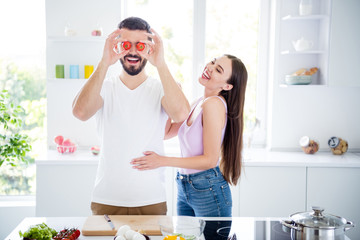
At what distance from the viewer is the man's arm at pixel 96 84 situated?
1.72 meters

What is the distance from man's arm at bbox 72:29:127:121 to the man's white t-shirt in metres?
0.09

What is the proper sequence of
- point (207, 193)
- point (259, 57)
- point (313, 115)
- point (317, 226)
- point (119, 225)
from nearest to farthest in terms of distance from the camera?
point (317, 226), point (119, 225), point (207, 193), point (313, 115), point (259, 57)

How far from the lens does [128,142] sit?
1.79 metres

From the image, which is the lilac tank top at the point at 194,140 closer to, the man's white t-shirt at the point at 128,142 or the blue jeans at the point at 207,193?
the blue jeans at the point at 207,193

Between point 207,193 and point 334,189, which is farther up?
point 207,193

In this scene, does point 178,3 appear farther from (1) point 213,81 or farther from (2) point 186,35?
(1) point 213,81

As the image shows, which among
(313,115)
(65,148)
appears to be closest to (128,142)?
(65,148)

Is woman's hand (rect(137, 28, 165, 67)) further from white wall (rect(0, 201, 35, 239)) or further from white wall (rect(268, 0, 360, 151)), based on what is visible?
white wall (rect(0, 201, 35, 239))

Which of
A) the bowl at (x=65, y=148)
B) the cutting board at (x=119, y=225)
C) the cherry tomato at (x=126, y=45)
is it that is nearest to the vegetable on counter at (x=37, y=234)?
the cutting board at (x=119, y=225)

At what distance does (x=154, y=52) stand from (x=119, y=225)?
2.39 ft

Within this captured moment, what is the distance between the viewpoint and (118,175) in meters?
1.79

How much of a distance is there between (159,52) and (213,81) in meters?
0.39

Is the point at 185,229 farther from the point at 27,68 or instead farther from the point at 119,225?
the point at 27,68

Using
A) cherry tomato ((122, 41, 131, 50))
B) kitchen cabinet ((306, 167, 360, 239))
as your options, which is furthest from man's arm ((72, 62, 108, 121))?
kitchen cabinet ((306, 167, 360, 239))
